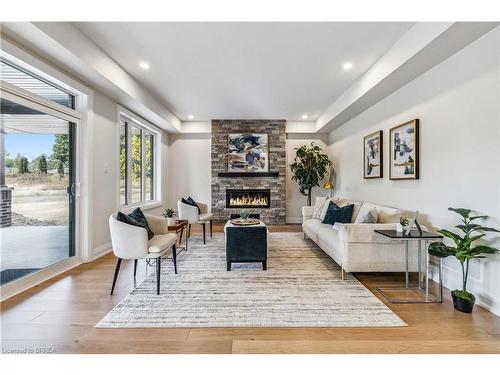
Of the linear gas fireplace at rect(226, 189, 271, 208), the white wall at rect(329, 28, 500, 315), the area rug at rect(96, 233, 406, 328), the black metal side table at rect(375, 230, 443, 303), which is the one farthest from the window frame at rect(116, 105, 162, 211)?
the white wall at rect(329, 28, 500, 315)

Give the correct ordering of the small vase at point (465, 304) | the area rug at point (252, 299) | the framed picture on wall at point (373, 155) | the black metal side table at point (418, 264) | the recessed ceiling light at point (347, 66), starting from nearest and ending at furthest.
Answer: the area rug at point (252, 299)
the small vase at point (465, 304)
the black metal side table at point (418, 264)
the recessed ceiling light at point (347, 66)
the framed picture on wall at point (373, 155)

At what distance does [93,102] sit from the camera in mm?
3920

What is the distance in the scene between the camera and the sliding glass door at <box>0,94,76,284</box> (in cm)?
276

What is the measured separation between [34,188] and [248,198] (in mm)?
4930

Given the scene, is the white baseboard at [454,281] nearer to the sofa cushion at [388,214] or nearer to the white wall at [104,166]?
the sofa cushion at [388,214]

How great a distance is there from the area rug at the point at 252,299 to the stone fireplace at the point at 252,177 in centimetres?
334

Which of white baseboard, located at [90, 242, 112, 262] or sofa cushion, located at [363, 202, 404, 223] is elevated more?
sofa cushion, located at [363, 202, 404, 223]

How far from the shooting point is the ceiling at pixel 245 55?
289 centimetres

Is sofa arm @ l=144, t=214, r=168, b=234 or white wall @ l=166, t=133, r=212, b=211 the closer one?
sofa arm @ l=144, t=214, r=168, b=234

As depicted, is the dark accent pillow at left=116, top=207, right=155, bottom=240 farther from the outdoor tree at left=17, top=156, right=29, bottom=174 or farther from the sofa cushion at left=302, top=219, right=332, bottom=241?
the sofa cushion at left=302, top=219, right=332, bottom=241

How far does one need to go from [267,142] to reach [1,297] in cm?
599

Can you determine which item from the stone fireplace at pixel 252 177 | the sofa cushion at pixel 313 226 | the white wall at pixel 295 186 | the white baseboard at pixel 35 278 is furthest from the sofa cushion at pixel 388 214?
the white baseboard at pixel 35 278

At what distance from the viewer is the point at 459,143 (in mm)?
2750
